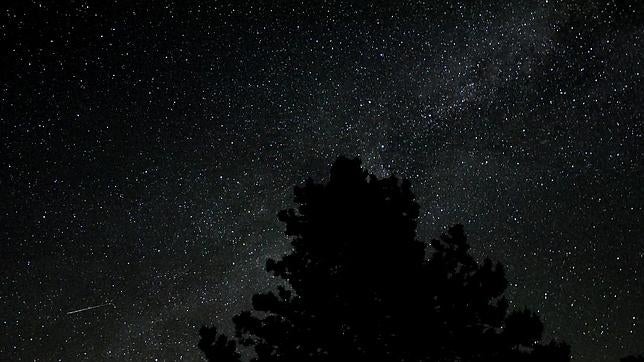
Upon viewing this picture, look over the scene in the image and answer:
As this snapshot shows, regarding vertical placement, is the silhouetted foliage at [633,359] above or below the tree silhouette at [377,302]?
below

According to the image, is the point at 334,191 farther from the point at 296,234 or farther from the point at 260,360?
the point at 260,360

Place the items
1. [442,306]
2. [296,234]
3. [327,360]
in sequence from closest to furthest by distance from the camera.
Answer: [327,360]
[442,306]
[296,234]

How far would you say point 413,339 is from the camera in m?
4.80

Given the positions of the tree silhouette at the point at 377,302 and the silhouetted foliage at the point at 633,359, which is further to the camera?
the silhouetted foliage at the point at 633,359

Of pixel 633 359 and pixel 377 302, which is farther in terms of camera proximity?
pixel 633 359

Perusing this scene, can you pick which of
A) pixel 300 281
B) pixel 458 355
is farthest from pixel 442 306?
pixel 300 281

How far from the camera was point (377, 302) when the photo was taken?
507 centimetres

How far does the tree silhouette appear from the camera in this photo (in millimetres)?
4863

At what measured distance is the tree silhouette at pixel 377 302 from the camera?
4863 millimetres

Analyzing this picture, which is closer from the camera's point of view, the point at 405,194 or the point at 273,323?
the point at 273,323

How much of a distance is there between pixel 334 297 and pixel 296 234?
953 millimetres

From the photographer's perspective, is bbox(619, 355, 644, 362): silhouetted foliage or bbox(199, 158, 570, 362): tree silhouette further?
bbox(619, 355, 644, 362): silhouetted foliage

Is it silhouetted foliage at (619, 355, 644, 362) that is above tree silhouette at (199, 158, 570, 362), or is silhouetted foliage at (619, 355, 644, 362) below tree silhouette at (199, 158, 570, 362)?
below

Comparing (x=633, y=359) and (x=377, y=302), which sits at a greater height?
(x=377, y=302)
